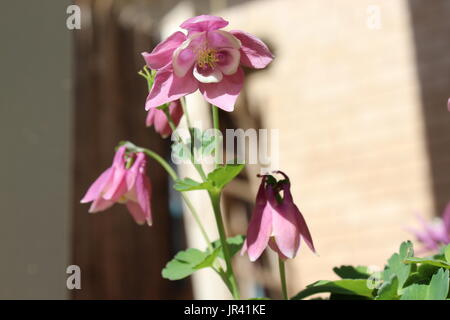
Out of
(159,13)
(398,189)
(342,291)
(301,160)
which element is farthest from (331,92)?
(342,291)

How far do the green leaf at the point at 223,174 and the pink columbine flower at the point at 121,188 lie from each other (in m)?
0.12

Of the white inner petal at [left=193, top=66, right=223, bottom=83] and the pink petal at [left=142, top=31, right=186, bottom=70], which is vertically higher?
the pink petal at [left=142, top=31, right=186, bottom=70]

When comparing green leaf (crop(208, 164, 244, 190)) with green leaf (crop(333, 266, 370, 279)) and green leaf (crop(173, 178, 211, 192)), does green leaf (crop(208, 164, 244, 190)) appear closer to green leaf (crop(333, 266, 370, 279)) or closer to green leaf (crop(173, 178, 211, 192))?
green leaf (crop(173, 178, 211, 192))

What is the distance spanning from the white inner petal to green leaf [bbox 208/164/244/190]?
0.32ft

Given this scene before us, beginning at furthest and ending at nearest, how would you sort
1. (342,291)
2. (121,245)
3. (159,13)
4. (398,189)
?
(159,13)
(121,245)
(398,189)
(342,291)

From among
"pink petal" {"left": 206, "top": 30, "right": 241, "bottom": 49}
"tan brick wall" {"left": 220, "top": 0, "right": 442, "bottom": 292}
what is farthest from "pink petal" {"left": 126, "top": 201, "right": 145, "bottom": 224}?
"tan brick wall" {"left": 220, "top": 0, "right": 442, "bottom": 292}

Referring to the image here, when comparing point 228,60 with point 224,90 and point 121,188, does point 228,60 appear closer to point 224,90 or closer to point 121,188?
point 224,90

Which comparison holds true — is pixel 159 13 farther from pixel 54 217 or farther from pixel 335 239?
pixel 54 217

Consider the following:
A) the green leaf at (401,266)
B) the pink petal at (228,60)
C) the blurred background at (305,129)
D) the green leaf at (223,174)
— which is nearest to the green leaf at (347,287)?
the green leaf at (401,266)

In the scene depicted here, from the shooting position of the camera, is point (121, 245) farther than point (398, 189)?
Yes

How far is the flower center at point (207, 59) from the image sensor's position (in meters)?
0.67

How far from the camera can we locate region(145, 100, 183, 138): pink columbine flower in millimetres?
758
